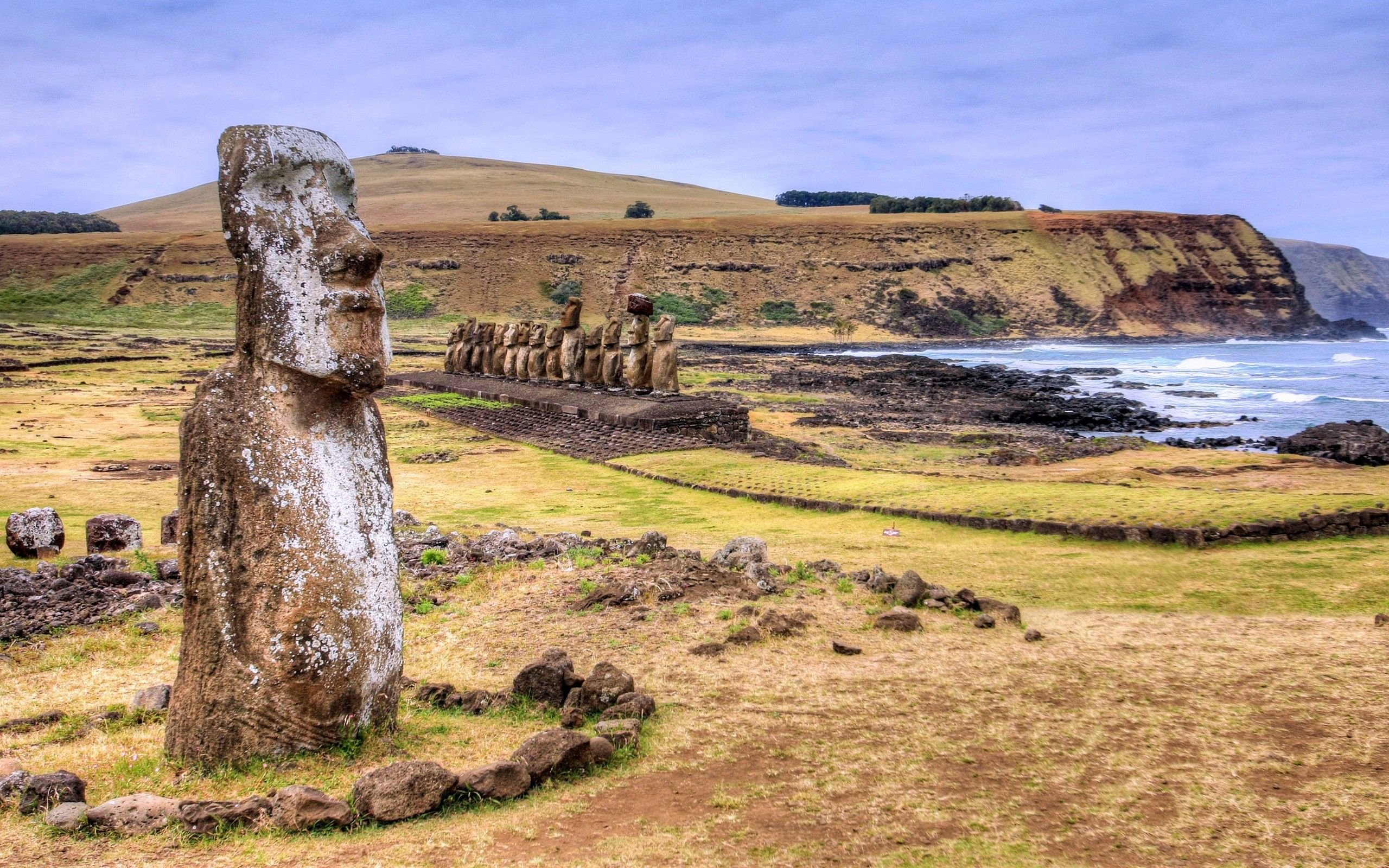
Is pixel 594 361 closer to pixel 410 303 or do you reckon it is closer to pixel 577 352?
pixel 577 352

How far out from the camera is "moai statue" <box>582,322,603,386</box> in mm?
27969

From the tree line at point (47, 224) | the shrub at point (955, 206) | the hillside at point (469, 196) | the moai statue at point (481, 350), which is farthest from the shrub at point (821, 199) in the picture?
the moai statue at point (481, 350)

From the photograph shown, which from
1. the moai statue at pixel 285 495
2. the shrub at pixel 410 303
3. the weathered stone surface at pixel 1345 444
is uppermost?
the shrub at pixel 410 303

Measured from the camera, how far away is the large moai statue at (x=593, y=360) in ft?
91.8

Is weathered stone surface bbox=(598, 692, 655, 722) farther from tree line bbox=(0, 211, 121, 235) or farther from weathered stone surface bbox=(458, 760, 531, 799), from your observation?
tree line bbox=(0, 211, 121, 235)

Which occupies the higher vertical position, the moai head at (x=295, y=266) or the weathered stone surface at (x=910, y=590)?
the moai head at (x=295, y=266)

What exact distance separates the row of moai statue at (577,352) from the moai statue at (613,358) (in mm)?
21

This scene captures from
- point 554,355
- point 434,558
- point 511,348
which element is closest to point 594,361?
point 554,355

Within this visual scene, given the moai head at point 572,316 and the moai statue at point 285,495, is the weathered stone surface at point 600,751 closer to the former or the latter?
the moai statue at point 285,495

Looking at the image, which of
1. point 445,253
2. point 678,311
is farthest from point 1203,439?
point 445,253

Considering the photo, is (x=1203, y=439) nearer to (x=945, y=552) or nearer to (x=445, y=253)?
(x=945, y=552)

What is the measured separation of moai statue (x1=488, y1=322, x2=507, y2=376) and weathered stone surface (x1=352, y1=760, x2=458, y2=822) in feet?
96.3

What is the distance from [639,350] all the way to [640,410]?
372cm

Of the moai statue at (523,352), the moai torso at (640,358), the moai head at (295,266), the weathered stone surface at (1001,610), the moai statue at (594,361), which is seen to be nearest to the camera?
the moai head at (295,266)
